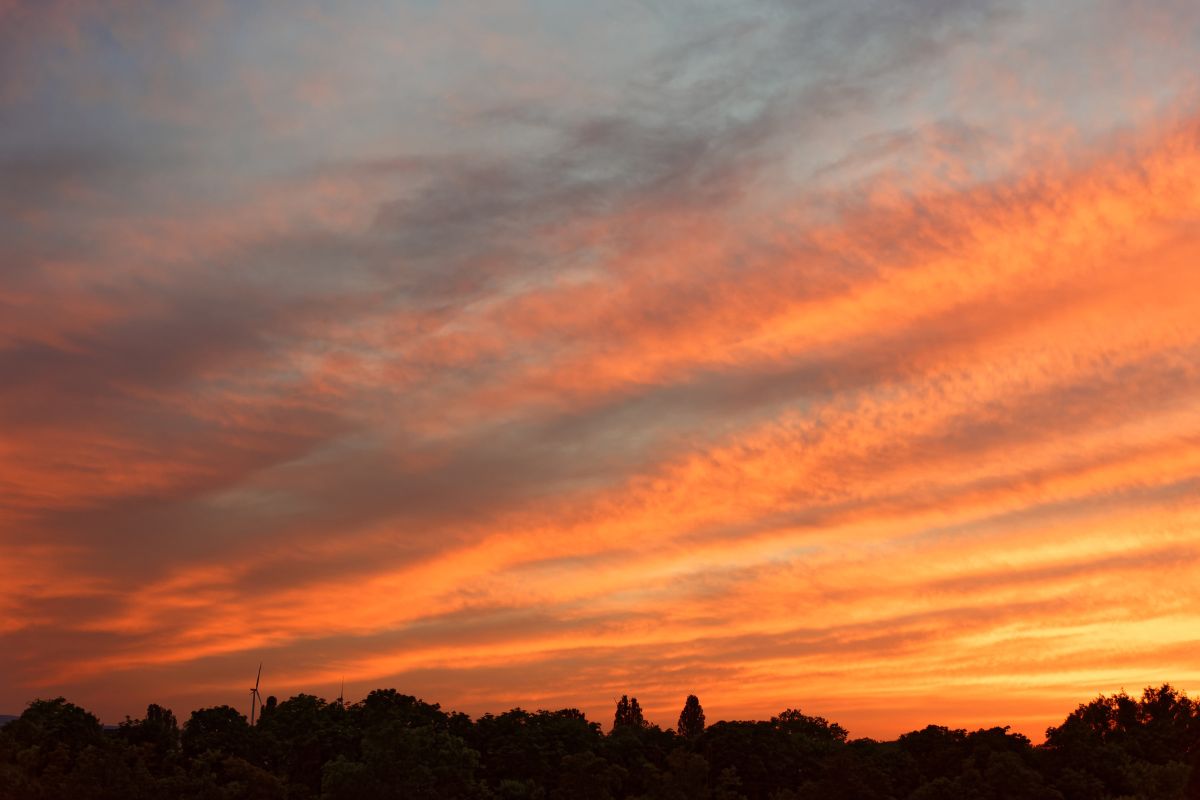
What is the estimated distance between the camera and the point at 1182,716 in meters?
183

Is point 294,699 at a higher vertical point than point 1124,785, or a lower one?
higher

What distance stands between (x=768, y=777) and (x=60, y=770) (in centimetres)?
7241

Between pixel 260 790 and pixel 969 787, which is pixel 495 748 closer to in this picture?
pixel 260 790

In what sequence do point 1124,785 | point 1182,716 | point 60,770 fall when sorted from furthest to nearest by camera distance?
1. point 1182,716
2. point 1124,785
3. point 60,770

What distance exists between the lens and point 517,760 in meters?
129

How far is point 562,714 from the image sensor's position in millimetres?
142250

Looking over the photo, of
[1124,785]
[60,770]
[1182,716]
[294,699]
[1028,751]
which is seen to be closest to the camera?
[60,770]

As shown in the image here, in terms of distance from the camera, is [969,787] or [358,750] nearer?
[969,787]

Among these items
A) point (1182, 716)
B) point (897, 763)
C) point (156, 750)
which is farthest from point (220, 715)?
point (1182, 716)

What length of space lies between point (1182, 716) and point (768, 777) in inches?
3287

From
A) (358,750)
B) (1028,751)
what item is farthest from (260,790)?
(1028,751)

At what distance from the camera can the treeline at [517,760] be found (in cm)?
10525

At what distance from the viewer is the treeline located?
10525 cm

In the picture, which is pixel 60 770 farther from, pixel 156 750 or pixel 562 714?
pixel 562 714
